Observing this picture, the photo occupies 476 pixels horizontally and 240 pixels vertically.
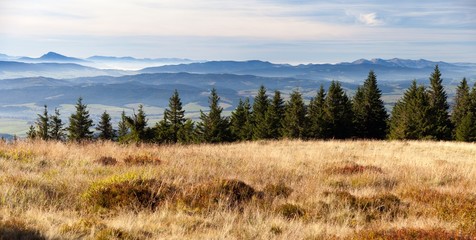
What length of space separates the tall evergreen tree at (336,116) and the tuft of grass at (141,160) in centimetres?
5328

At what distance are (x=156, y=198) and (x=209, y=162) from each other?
4.34m

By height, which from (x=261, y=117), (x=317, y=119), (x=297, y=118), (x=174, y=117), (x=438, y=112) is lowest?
(x=174, y=117)

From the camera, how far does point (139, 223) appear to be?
5773 millimetres

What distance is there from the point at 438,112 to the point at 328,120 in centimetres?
1877

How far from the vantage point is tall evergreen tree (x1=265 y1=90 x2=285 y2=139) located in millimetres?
65938

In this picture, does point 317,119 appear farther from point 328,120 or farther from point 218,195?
point 218,195

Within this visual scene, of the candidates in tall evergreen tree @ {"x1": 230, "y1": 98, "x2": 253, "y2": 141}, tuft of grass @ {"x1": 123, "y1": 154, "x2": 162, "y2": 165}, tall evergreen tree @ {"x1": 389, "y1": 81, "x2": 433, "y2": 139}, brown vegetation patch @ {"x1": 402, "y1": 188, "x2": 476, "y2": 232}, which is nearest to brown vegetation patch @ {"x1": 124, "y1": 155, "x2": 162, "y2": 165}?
tuft of grass @ {"x1": 123, "y1": 154, "x2": 162, "y2": 165}

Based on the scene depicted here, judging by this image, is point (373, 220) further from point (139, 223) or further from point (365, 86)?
point (365, 86)

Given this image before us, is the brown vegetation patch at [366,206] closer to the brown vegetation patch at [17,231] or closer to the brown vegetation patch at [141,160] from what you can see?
the brown vegetation patch at [17,231]

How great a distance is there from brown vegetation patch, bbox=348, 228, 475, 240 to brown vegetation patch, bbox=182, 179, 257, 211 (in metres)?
2.68

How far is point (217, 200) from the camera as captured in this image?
764 cm

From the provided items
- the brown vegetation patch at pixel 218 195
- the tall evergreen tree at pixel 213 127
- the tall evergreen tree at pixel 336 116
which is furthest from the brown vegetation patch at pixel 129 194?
the tall evergreen tree at pixel 213 127

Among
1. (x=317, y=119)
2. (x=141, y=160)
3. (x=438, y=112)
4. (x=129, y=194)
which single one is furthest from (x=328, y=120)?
(x=129, y=194)

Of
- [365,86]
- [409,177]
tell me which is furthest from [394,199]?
[365,86]
